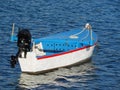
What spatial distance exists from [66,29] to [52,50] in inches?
412

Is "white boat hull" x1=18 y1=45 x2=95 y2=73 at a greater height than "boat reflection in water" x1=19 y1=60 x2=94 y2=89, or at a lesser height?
greater

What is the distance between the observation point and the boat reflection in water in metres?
30.3

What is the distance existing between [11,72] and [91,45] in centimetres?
622

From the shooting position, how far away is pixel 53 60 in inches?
1262

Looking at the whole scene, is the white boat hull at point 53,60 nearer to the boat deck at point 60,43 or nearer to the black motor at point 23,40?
the black motor at point 23,40

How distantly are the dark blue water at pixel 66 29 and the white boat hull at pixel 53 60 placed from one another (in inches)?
18.0

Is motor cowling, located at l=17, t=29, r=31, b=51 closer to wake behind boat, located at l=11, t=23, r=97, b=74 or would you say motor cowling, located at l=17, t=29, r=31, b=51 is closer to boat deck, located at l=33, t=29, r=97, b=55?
wake behind boat, located at l=11, t=23, r=97, b=74

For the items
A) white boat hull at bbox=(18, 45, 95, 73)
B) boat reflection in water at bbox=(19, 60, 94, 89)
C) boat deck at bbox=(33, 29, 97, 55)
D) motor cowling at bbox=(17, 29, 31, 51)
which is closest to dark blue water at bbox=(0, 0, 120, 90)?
boat reflection in water at bbox=(19, 60, 94, 89)

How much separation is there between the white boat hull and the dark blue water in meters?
0.46

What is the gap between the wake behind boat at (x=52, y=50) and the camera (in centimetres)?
3080

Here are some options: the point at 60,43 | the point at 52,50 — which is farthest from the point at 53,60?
the point at 60,43

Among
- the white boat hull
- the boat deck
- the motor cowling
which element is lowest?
the white boat hull

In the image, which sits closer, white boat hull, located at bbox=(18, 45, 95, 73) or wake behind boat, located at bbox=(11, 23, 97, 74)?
wake behind boat, located at bbox=(11, 23, 97, 74)

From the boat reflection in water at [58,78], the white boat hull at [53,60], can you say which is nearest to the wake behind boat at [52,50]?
the white boat hull at [53,60]
